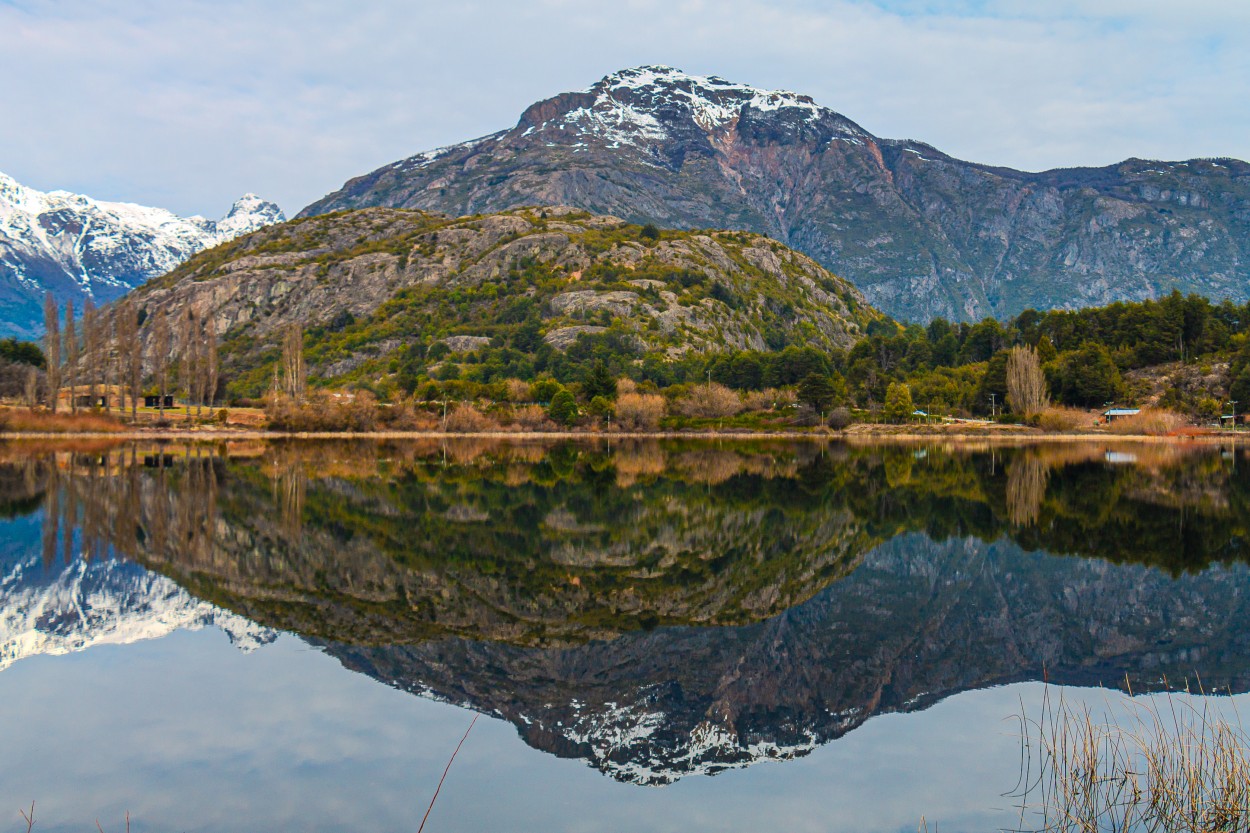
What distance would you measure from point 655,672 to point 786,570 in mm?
10064

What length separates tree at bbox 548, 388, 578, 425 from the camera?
425 feet

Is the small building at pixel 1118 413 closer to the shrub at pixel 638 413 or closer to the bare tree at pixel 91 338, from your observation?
the shrub at pixel 638 413

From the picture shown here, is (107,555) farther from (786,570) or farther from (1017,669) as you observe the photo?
(1017,669)

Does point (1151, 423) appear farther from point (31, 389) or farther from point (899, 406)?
point (31, 389)

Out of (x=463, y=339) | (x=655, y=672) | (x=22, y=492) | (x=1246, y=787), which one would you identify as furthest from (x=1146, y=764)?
(x=463, y=339)

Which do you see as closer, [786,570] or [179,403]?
[786,570]

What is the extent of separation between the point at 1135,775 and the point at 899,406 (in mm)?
129445

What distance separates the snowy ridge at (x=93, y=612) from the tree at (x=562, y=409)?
346 feet

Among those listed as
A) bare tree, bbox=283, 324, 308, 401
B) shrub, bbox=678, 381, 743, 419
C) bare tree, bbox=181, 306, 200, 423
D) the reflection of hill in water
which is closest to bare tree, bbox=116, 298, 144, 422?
bare tree, bbox=181, 306, 200, 423

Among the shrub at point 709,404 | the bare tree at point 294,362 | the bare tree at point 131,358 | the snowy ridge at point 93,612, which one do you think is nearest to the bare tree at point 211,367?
the bare tree at point 294,362

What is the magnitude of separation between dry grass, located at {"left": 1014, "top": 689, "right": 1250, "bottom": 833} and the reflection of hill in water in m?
2.40

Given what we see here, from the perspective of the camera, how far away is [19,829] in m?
9.36

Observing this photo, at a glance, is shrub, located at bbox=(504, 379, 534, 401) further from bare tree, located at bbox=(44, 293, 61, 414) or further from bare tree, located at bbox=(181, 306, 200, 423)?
bare tree, located at bbox=(44, 293, 61, 414)

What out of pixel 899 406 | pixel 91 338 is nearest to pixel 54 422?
pixel 91 338
